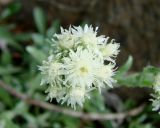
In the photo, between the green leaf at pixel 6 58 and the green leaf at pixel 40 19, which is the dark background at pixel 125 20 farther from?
the green leaf at pixel 6 58

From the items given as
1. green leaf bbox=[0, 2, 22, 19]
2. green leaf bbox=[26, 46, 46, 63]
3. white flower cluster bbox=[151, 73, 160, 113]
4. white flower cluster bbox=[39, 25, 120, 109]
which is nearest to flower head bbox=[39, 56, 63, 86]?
white flower cluster bbox=[39, 25, 120, 109]

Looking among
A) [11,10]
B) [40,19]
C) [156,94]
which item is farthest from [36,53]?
[156,94]

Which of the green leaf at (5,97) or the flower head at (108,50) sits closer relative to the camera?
the flower head at (108,50)

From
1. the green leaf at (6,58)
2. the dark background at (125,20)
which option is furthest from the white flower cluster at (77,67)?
the green leaf at (6,58)

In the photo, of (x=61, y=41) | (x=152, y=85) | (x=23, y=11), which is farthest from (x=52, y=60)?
(x=23, y=11)

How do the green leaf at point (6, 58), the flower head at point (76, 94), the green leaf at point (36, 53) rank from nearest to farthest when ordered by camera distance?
1. the flower head at point (76, 94)
2. the green leaf at point (36, 53)
3. the green leaf at point (6, 58)

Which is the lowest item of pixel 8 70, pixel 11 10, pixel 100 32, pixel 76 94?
pixel 76 94

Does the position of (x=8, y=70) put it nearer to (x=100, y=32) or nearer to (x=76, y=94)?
(x=100, y=32)
